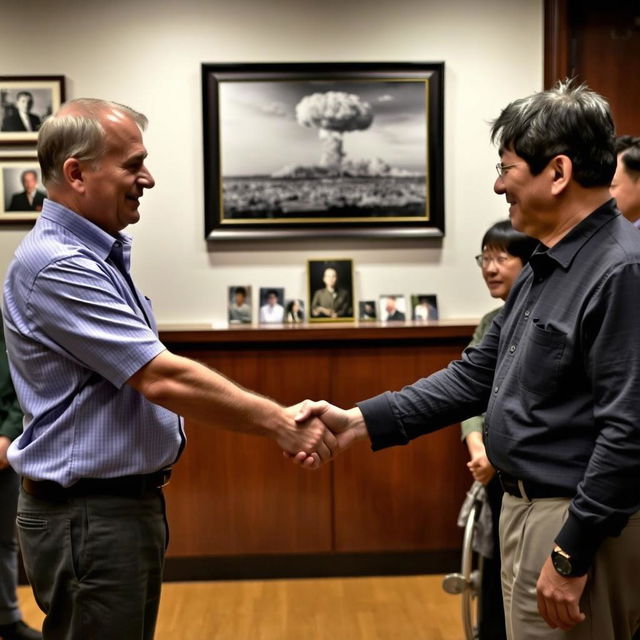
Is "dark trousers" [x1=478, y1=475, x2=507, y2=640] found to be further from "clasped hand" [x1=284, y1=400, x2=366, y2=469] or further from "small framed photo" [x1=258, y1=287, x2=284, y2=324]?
"small framed photo" [x1=258, y1=287, x2=284, y2=324]

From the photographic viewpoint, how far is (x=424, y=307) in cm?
384

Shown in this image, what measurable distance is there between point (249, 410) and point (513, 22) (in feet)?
Answer: 8.95

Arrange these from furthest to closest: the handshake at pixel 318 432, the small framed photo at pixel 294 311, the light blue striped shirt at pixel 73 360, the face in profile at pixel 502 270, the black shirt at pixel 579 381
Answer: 1. the small framed photo at pixel 294 311
2. the face in profile at pixel 502 270
3. the handshake at pixel 318 432
4. the light blue striped shirt at pixel 73 360
5. the black shirt at pixel 579 381

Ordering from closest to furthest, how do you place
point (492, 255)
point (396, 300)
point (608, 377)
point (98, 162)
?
point (608, 377)
point (98, 162)
point (492, 255)
point (396, 300)

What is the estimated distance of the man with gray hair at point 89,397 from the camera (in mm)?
1666

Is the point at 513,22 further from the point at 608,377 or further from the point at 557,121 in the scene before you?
the point at 608,377

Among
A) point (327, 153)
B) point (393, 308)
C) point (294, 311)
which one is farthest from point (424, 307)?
point (327, 153)

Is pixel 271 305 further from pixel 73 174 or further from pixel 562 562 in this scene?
pixel 562 562

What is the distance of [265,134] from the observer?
3.79 meters

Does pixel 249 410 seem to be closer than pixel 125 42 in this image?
Yes

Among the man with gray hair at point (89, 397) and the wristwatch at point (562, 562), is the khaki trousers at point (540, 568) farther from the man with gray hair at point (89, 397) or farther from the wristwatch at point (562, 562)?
the man with gray hair at point (89, 397)

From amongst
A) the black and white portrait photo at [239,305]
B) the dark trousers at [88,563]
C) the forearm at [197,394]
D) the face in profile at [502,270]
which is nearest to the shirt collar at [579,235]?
the forearm at [197,394]

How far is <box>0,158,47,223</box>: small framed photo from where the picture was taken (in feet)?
12.4

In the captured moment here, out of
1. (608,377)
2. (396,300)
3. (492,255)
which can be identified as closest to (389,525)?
(396,300)
